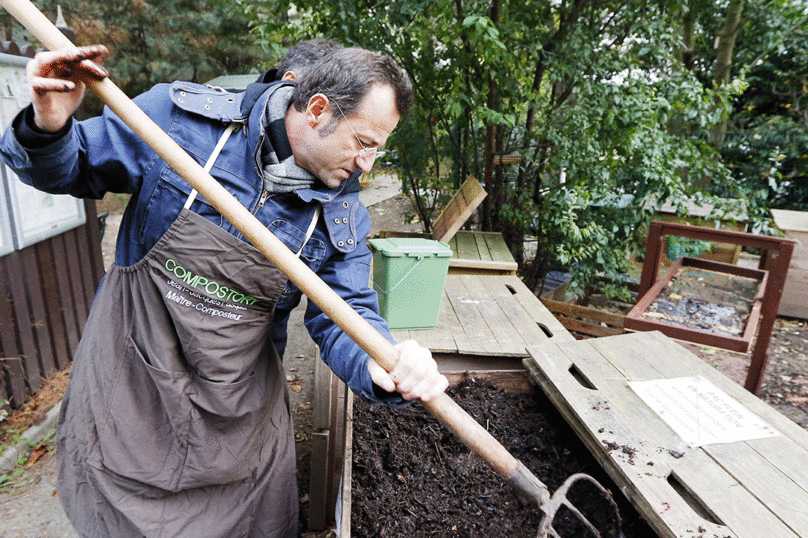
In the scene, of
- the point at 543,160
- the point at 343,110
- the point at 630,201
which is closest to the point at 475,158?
the point at 543,160

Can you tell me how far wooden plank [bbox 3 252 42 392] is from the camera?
3.58 metres

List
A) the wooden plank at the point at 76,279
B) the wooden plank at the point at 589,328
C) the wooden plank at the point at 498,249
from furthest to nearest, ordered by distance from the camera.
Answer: the wooden plank at the point at 589,328 → the wooden plank at the point at 498,249 → the wooden plank at the point at 76,279

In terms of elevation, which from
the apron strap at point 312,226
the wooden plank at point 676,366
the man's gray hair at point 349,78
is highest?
the man's gray hair at point 349,78

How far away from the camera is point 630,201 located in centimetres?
487

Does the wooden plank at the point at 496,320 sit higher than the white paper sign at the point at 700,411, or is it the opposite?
the white paper sign at the point at 700,411

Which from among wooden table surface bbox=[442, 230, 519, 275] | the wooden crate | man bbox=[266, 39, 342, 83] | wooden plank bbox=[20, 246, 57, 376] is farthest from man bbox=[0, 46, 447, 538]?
the wooden crate

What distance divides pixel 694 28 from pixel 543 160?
5.47m

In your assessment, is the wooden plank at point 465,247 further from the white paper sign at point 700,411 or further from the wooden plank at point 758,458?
the white paper sign at point 700,411

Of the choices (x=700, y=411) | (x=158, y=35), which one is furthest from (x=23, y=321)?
(x=158, y=35)

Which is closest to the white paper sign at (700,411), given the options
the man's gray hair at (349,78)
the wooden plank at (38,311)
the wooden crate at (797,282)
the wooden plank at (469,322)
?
the wooden plank at (469,322)

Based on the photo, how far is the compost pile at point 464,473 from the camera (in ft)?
6.57

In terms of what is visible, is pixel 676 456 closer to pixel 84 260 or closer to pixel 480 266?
pixel 480 266

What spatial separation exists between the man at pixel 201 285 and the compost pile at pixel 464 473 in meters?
0.66

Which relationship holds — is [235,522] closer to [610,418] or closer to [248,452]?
[248,452]
